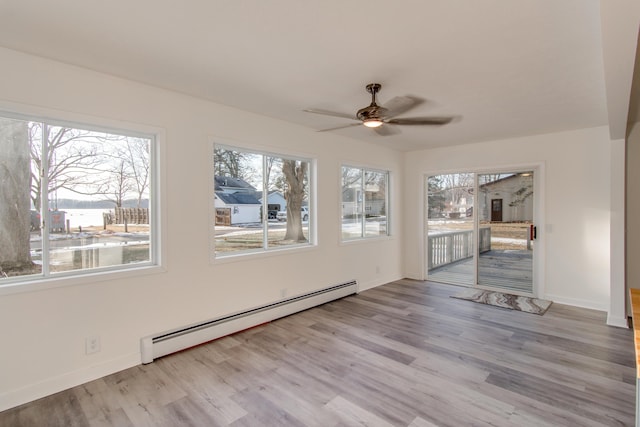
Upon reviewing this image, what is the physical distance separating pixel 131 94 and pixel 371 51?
214cm

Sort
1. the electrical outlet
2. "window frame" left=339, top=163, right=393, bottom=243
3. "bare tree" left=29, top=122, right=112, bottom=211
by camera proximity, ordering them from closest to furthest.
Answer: "bare tree" left=29, top=122, right=112, bottom=211 < the electrical outlet < "window frame" left=339, top=163, right=393, bottom=243

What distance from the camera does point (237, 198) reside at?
3.76 metres

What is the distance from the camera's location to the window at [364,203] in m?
5.17

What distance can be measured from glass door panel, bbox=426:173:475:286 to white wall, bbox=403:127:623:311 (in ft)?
2.23

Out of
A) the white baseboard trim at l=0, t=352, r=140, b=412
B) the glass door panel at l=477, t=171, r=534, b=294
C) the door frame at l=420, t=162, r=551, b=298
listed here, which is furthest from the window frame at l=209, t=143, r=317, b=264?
the door frame at l=420, t=162, r=551, b=298

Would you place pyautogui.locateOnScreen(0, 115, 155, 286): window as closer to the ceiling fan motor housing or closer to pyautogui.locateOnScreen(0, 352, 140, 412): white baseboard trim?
pyautogui.locateOnScreen(0, 352, 140, 412): white baseboard trim

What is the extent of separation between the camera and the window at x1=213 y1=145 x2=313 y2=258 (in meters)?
3.60

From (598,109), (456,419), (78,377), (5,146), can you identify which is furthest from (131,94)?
(598,109)

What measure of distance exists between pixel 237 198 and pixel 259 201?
329mm

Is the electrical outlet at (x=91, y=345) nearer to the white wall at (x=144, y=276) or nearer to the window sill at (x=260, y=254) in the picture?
the white wall at (x=144, y=276)

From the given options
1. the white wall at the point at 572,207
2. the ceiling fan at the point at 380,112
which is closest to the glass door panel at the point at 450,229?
the white wall at the point at 572,207

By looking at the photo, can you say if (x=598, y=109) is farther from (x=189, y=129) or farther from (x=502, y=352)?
(x=189, y=129)

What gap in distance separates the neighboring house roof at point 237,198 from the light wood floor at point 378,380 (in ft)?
4.97

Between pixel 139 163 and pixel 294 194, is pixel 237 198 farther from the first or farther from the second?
pixel 139 163
